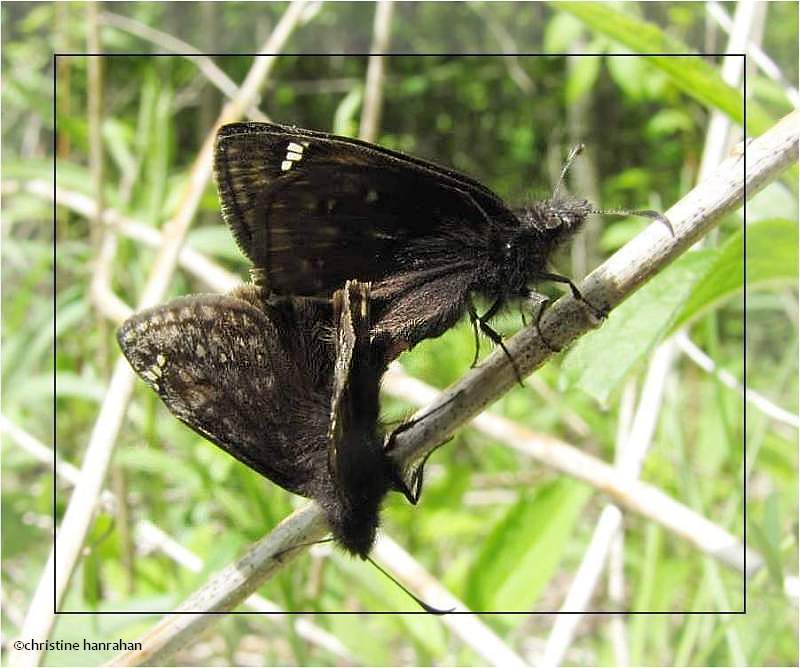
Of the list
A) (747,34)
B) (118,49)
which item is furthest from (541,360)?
(118,49)

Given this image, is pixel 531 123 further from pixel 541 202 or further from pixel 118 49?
pixel 541 202

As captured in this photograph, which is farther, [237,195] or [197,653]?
[197,653]

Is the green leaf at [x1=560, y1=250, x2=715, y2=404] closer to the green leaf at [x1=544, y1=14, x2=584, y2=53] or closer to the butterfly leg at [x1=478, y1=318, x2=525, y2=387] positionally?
the butterfly leg at [x1=478, y1=318, x2=525, y2=387]

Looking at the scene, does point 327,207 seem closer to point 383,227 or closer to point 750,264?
point 383,227

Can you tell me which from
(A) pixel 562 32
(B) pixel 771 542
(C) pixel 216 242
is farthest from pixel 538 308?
(A) pixel 562 32

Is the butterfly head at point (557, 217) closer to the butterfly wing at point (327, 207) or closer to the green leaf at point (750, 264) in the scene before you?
the butterfly wing at point (327, 207)

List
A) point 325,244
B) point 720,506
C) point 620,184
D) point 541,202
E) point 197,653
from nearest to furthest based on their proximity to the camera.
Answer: point 541,202 → point 325,244 → point 197,653 → point 720,506 → point 620,184

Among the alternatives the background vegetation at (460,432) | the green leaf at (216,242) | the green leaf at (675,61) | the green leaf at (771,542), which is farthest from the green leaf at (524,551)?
the green leaf at (216,242)
